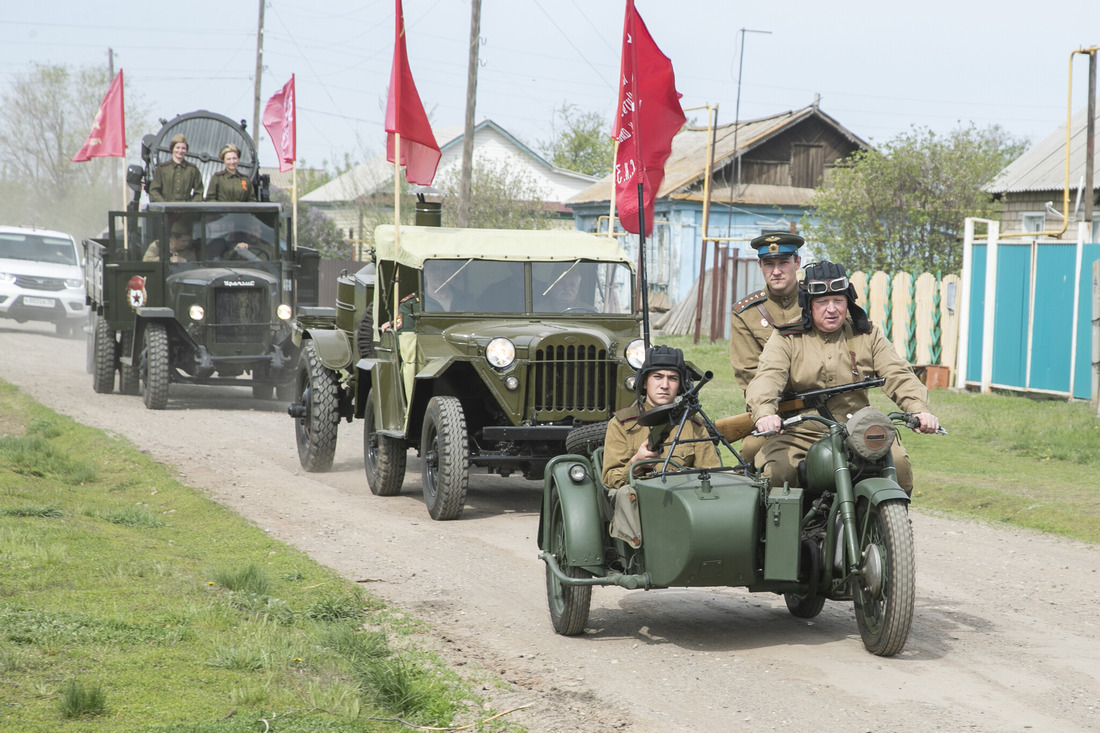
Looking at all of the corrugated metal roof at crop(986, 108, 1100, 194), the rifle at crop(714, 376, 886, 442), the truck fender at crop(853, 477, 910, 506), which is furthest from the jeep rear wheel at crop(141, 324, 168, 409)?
the corrugated metal roof at crop(986, 108, 1100, 194)

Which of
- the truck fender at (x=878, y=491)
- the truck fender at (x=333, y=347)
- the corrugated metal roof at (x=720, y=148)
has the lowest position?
the truck fender at (x=878, y=491)

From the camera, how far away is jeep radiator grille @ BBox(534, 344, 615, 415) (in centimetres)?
1004

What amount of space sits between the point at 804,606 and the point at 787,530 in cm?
114

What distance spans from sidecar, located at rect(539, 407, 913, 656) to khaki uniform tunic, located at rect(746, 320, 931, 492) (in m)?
0.20

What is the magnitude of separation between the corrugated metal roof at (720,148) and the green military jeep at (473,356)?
87.7 ft

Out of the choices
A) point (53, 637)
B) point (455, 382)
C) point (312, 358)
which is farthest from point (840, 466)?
point (312, 358)

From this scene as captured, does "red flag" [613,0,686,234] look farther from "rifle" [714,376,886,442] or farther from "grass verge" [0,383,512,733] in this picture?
"rifle" [714,376,886,442]

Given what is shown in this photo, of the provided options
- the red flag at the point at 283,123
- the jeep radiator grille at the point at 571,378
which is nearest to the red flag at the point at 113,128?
the red flag at the point at 283,123

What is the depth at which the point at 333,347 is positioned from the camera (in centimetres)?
1264

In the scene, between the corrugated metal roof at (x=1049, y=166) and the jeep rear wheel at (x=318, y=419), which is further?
the corrugated metal roof at (x=1049, y=166)

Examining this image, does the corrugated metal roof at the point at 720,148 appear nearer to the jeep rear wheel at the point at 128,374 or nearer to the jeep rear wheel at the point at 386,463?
the jeep rear wheel at the point at 128,374

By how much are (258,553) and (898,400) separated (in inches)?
166

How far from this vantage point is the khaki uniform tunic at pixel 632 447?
20.6 feet

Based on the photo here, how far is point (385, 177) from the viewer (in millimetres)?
61062
